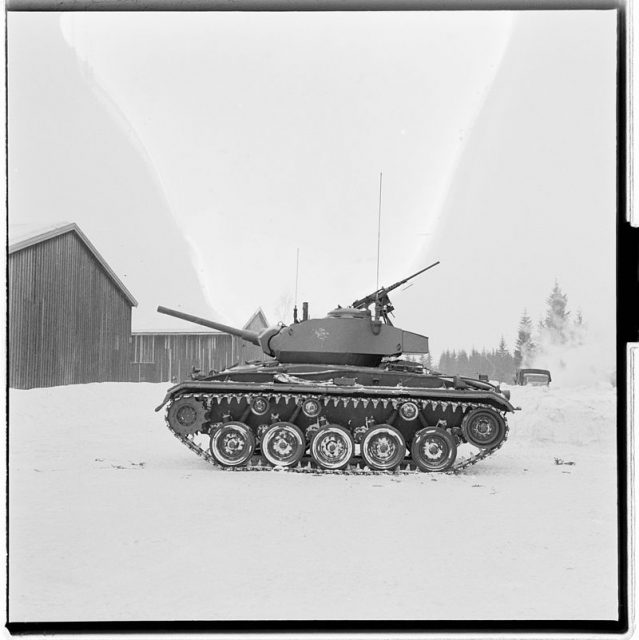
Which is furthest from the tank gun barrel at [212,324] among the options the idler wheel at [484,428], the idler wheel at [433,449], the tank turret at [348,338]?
the idler wheel at [484,428]

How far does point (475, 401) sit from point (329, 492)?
3508 mm

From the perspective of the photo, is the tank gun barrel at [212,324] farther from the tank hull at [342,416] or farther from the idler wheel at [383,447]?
the idler wheel at [383,447]

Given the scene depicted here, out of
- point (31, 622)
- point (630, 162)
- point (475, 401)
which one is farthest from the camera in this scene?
point (475, 401)

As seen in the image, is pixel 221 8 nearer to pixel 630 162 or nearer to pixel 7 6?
pixel 7 6

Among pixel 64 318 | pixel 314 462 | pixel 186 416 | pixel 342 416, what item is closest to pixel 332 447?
pixel 314 462

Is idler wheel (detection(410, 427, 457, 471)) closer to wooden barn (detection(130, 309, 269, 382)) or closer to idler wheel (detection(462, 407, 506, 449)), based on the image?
idler wheel (detection(462, 407, 506, 449))

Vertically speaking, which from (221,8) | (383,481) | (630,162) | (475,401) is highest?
(221,8)

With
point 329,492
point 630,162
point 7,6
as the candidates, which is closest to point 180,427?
point 329,492

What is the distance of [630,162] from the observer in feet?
17.0

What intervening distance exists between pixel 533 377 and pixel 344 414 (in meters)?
3.51

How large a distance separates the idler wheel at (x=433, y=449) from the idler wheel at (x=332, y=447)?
116cm

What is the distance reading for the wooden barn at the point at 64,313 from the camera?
883 cm

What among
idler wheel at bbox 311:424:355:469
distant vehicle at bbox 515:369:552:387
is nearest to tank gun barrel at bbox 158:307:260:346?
idler wheel at bbox 311:424:355:469

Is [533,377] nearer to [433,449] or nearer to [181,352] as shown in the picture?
[433,449]
